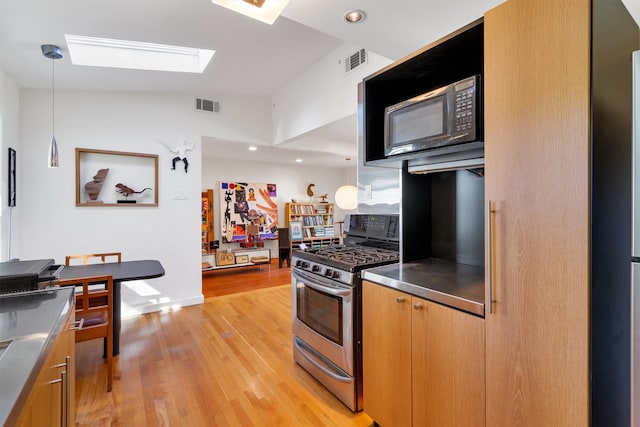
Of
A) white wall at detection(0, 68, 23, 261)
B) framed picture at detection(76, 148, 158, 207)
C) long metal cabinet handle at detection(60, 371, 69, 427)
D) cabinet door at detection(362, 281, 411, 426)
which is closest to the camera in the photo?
long metal cabinet handle at detection(60, 371, 69, 427)

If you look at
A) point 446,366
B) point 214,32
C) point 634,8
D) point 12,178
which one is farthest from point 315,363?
point 12,178

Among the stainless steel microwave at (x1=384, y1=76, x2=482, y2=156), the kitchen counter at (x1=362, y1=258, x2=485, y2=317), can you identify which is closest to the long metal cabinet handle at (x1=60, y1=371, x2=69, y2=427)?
the kitchen counter at (x1=362, y1=258, x2=485, y2=317)

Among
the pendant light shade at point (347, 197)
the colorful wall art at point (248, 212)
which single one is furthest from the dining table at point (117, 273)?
the colorful wall art at point (248, 212)

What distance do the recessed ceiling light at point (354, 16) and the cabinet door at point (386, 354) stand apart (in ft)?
5.16

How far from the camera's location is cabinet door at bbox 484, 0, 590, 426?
3.19ft

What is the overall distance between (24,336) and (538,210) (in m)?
1.77

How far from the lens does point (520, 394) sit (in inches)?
43.2

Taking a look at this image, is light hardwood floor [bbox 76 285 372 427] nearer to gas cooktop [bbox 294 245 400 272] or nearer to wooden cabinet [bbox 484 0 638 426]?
gas cooktop [bbox 294 245 400 272]

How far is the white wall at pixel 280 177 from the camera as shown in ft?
21.3

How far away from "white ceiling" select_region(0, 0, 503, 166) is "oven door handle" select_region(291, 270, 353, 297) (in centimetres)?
164

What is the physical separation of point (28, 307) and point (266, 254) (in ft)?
18.2

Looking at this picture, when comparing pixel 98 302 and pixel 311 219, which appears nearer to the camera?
pixel 98 302

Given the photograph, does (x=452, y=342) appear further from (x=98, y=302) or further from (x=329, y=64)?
(x=329, y=64)

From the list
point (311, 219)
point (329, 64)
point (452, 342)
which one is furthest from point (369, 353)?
point (311, 219)
